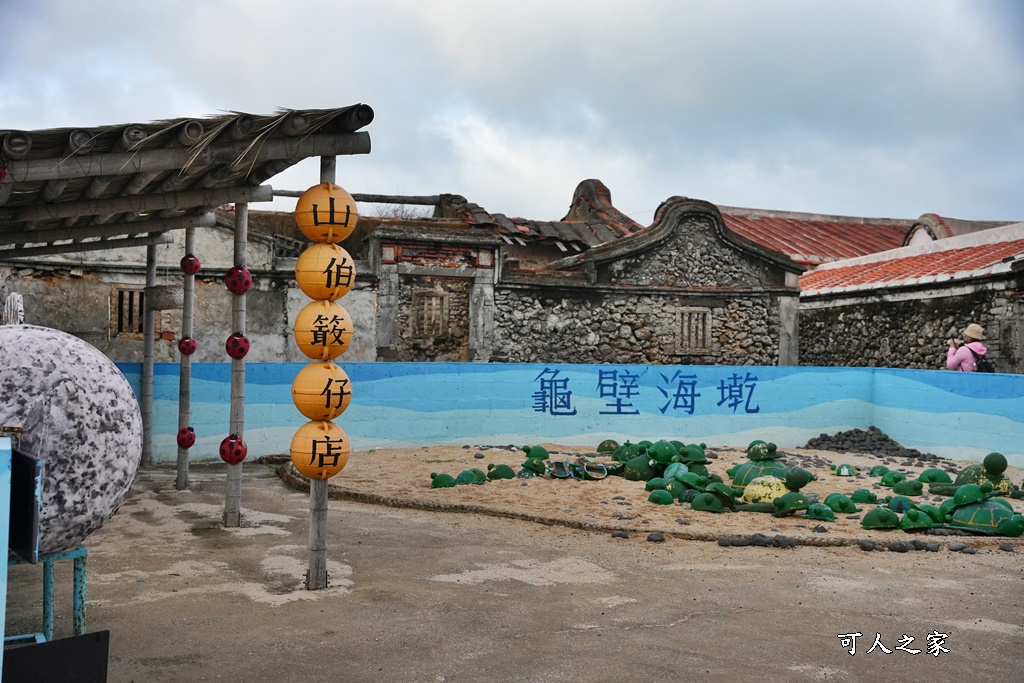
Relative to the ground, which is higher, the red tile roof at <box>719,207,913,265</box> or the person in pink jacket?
the red tile roof at <box>719,207,913,265</box>

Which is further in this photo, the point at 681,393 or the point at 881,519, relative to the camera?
the point at 681,393

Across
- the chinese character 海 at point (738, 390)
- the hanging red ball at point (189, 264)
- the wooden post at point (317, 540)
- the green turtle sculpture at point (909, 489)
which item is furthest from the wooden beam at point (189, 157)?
the chinese character 海 at point (738, 390)

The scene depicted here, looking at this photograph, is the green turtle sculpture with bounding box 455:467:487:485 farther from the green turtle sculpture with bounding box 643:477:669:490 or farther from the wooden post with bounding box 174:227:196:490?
the wooden post with bounding box 174:227:196:490

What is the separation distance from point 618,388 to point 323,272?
340 inches

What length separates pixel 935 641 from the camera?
525 centimetres

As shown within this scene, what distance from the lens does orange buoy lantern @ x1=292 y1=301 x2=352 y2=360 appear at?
611 cm

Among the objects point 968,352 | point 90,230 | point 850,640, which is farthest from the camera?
point 968,352

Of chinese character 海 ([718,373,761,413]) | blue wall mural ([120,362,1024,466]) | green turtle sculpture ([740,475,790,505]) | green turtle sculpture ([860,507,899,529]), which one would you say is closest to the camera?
green turtle sculpture ([860,507,899,529])

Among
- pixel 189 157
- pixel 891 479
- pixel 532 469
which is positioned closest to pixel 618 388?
pixel 532 469

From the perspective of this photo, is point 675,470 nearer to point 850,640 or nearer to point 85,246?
point 850,640

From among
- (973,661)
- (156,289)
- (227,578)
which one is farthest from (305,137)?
(973,661)

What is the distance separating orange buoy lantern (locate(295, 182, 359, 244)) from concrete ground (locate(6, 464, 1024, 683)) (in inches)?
95.1

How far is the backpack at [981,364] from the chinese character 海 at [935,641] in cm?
935

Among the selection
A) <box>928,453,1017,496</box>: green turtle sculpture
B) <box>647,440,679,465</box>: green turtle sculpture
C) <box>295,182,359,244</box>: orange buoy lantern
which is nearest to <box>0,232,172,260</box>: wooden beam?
<box>295,182,359,244</box>: orange buoy lantern
